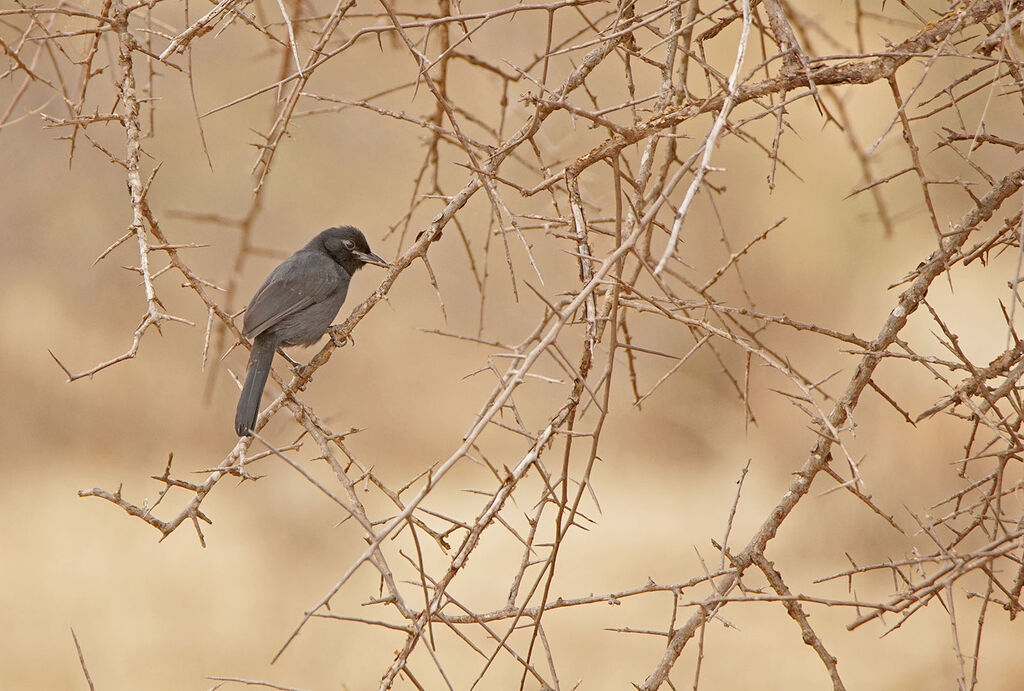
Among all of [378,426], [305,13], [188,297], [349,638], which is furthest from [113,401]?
[305,13]

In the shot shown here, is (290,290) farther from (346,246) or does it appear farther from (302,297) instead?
(346,246)

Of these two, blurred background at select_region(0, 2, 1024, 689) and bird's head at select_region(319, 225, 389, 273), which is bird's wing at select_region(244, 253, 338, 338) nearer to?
bird's head at select_region(319, 225, 389, 273)

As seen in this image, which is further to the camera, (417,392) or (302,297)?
(417,392)

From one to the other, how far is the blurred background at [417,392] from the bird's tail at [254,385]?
13.4 feet

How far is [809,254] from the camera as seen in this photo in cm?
1088

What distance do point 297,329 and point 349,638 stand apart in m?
5.21

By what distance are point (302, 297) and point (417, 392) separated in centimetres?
557

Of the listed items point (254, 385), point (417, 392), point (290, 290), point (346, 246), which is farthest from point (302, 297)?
point (417, 392)

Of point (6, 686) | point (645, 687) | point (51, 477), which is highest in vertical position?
point (51, 477)

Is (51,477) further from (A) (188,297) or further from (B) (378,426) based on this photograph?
(B) (378,426)

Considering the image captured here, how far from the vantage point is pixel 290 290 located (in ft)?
16.1

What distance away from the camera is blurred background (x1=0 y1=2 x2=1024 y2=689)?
912cm

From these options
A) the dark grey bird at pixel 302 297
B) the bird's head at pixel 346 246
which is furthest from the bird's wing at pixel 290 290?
the bird's head at pixel 346 246

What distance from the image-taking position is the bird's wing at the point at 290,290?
15.4ft
